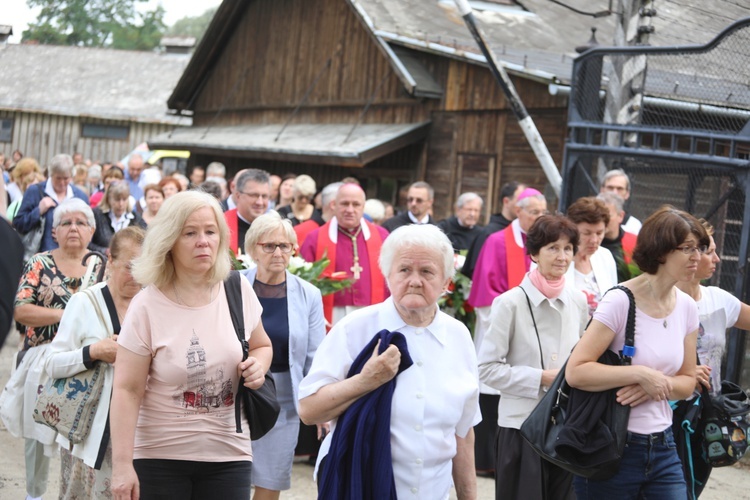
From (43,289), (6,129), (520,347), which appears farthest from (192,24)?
(520,347)

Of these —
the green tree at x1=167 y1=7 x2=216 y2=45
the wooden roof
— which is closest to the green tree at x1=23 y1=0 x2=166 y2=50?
the green tree at x1=167 y1=7 x2=216 y2=45

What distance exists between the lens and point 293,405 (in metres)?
5.84

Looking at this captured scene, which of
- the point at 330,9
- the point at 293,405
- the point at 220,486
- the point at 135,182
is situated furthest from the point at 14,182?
the point at 220,486

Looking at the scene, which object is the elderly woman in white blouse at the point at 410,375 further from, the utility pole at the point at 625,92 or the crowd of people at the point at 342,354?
the utility pole at the point at 625,92

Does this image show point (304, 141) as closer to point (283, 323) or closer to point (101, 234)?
point (101, 234)

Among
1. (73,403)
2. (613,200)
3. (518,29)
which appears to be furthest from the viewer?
(518,29)

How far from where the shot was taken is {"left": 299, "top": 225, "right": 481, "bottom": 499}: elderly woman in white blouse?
3.65 meters

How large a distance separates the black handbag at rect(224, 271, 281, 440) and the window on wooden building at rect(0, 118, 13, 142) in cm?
4141

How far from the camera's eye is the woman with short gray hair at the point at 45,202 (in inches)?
395

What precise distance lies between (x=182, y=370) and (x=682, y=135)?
6.17 metres

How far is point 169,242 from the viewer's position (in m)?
4.11

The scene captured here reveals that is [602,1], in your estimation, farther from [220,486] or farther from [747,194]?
[220,486]

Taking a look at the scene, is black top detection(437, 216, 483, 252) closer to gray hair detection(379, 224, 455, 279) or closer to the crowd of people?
the crowd of people

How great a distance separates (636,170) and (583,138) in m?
0.72
